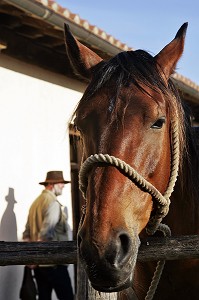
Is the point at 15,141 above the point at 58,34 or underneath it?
underneath

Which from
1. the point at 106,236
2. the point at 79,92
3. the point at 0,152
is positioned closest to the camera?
the point at 106,236

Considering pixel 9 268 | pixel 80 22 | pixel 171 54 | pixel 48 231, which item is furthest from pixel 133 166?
pixel 80 22

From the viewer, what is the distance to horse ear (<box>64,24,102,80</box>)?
2559mm

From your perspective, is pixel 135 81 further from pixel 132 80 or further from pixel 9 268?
pixel 9 268

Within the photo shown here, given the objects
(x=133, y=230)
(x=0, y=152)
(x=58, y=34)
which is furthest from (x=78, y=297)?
(x=58, y=34)

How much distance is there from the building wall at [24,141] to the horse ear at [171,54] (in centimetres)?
297

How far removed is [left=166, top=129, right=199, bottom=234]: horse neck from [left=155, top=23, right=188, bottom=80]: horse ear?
0.38 m

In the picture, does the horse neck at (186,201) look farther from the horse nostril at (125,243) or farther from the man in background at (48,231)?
the man in background at (48,231)

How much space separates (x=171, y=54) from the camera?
2.45 metres

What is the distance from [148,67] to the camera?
2.34m

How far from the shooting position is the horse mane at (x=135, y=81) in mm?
2229

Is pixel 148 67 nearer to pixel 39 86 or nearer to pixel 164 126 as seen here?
pixel 164 126

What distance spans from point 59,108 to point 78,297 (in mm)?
3934

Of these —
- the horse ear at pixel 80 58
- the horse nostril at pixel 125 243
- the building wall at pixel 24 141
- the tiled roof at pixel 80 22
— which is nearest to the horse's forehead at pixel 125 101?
the horse ear at pixel 80 58
